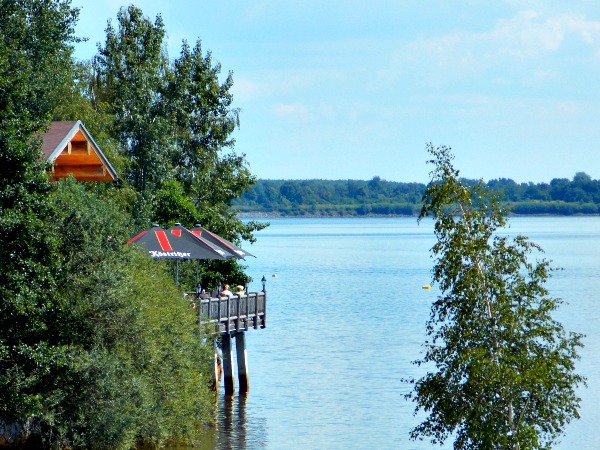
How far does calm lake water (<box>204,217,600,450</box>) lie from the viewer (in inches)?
1163

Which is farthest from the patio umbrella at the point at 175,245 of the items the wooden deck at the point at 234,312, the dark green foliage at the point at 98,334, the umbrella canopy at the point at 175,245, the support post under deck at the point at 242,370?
the dark green foliage at the point at 98,334

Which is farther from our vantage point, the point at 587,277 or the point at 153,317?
the point at 587,277

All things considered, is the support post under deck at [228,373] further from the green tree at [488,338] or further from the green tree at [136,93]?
the green tree at [488,338]

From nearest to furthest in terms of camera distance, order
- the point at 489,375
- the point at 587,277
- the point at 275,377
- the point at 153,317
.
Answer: the point at 489,375, the point at 153,317, the point at 275,377, the point at 587,277

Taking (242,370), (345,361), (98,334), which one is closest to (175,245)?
(242,370)

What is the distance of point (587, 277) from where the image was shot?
3472 inches

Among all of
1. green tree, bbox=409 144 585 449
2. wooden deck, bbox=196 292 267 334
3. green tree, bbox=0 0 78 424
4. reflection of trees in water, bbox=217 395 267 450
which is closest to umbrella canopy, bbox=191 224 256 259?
wooden deck, bbox=196 292 267 334

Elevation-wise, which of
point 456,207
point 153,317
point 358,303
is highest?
point 456,207

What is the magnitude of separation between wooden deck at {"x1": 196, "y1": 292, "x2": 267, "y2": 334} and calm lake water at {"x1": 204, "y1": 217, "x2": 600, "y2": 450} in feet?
8.50

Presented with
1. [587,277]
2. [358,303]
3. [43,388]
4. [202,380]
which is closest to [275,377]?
[202,380]

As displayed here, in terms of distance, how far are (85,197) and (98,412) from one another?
4457mm

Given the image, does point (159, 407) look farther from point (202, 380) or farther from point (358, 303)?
point (358, 303)

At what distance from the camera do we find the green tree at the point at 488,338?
16734 millimetres

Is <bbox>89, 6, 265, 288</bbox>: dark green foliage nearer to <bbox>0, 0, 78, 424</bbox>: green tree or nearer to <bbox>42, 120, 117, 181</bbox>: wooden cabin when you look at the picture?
<bbox>42, 120, 117, 181</bbox>: wooden cabin
